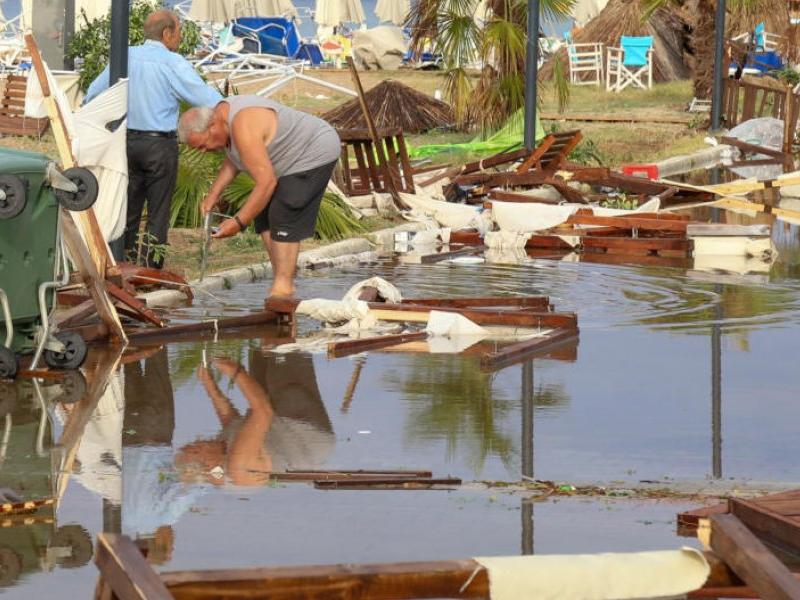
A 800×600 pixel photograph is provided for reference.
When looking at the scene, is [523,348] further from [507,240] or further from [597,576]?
[507,240]

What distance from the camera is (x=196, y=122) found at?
35.1 feet

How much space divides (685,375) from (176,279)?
386cm

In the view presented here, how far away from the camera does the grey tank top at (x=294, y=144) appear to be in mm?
11094

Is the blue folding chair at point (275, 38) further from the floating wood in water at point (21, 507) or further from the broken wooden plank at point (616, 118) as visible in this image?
the floating wood in water at point (21, 507)

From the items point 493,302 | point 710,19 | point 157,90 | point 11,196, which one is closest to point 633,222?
point 493,302

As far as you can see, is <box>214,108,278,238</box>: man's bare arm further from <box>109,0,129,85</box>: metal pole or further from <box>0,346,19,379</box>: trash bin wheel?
<box>0,346,19,379</box>: trash bin wheel

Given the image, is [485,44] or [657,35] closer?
[485,44]

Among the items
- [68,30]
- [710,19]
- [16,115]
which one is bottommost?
[16,115]

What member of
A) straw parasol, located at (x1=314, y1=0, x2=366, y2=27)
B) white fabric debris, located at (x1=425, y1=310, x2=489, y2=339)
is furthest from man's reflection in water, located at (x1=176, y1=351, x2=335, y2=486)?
straw parasol, located at (x1=314, y1=0, x2=366, y2=27)

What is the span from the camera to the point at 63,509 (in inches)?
252

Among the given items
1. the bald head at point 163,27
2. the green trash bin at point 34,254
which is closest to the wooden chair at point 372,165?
the bald head at point 163,27

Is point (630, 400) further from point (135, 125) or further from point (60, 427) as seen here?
point (135, 125)

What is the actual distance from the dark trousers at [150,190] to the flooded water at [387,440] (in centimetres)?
105

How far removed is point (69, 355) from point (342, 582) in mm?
5381
